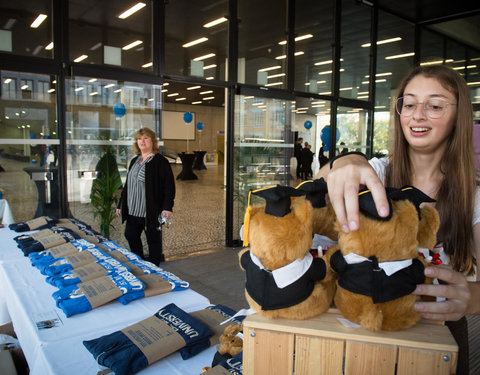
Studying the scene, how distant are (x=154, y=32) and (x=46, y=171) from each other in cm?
217

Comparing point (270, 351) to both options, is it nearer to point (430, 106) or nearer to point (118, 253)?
point (430, 106)

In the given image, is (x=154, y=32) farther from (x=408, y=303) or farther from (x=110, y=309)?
(x=408, y=303)

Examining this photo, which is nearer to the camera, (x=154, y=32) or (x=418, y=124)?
(x=418, y=124)

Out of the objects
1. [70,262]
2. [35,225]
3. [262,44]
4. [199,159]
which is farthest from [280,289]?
[199,159]

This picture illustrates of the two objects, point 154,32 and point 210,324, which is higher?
point 154,32

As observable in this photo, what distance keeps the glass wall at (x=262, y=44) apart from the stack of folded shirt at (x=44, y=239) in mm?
3953

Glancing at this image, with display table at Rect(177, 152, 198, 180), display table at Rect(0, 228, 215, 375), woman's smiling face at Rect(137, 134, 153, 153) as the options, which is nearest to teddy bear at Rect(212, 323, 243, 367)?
display table at Rect(0, 228, 215, 375)

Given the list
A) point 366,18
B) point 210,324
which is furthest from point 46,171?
point 366,18

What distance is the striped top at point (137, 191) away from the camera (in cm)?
391

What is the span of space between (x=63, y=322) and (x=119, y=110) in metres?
3.68

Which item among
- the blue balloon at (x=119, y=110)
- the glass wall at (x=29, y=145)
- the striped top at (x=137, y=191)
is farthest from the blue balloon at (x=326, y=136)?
the glass wall at (x=29, y=145)

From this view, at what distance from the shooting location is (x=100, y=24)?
15.0 ft

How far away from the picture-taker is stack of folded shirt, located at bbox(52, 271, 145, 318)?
1.57 metres

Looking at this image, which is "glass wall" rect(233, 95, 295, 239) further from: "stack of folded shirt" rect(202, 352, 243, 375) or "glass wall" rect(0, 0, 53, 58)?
"stack of folded shirt" rect(202, 352, 243, 375)
